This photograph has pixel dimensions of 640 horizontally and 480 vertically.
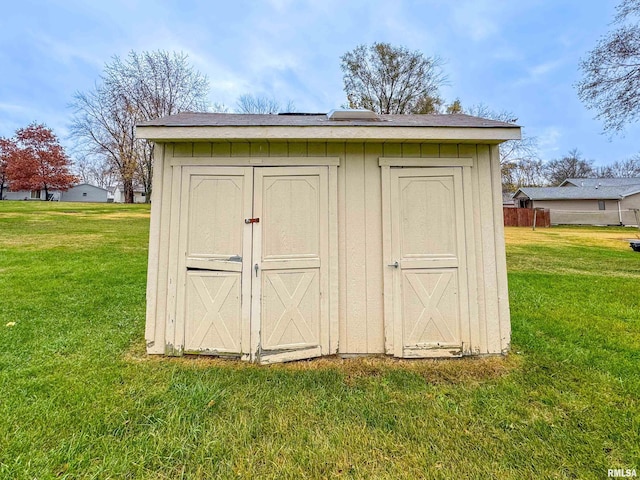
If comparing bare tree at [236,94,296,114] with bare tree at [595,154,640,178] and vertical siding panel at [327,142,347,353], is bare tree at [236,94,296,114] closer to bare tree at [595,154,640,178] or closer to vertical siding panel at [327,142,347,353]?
vertical siding panel at [327,142,347,353]

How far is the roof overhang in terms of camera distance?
2725mm

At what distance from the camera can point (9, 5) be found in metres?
9.46

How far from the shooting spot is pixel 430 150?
296cm

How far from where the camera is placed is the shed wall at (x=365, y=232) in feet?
9.52

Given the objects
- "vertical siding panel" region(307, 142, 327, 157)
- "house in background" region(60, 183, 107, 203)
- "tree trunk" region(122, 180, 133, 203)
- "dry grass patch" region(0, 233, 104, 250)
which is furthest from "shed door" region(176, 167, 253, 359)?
"house in background" region(60, 183, 107, 203)

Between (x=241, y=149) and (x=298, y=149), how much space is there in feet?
1.93

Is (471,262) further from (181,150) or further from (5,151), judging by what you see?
(5,151)

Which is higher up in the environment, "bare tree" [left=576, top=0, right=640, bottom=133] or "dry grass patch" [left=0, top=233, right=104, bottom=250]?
"bare tree" [left=576, top=0, right=640, bottom=133]

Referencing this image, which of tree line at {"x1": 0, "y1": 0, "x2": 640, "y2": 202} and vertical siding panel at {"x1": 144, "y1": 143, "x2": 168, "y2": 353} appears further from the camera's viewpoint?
tree line at {"x1": 0, "y1": 0, "x2": 640, "y2": 202}

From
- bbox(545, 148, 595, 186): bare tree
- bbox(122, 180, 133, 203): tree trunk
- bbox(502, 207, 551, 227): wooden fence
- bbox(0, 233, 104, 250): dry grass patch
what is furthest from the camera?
bbox(545, 148, 595, 186): bare tree

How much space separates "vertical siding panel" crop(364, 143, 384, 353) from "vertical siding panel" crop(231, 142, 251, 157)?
123 cm

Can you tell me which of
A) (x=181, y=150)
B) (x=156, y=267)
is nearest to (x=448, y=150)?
(x=181, y=150)

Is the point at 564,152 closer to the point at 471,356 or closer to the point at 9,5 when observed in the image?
the point at 471,356

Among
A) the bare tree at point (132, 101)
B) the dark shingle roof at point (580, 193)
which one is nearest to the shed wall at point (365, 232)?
the bare tree at point (132, 101)
